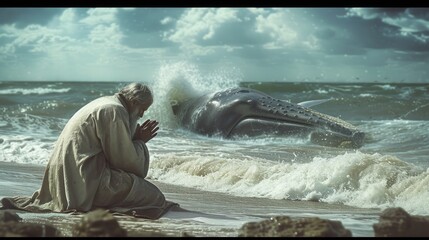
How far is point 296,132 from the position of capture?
12508mm

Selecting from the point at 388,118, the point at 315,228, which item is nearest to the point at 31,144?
the point at 315,228

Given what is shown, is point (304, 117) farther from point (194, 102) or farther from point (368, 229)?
point (368, 229)

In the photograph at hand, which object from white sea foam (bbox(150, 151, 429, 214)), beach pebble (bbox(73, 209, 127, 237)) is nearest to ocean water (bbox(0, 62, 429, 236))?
white sea foam (bbox(150, 151, 429, 214))

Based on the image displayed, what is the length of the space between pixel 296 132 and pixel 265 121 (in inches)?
25.2

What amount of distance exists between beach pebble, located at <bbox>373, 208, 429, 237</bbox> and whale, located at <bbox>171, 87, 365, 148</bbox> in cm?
775

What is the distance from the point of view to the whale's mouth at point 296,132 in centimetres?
1212

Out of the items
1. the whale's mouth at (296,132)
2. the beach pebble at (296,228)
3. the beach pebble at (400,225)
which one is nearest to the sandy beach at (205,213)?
the beach pebble at (296,228)

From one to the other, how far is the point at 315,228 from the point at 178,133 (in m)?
10.1

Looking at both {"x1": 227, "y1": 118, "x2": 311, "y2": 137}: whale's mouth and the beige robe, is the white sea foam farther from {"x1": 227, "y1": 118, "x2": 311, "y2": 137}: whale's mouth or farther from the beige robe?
{"x1": 227, "y1": 118, "x2": 311, "y2": 137}: whale's mouth

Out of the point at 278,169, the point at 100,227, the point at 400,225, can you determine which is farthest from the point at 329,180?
the point at 100,227

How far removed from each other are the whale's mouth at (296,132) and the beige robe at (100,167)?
22.0 feet

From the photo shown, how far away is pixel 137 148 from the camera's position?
5.75 metres

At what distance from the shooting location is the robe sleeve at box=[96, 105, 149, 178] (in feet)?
18.5

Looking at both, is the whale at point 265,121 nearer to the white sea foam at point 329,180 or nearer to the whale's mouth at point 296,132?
the whale's mouth at point 296,132
